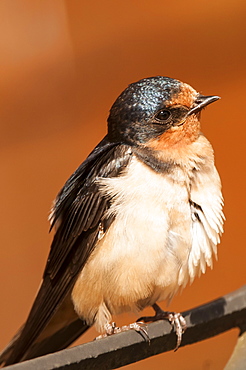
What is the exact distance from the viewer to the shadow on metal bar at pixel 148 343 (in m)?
0.96

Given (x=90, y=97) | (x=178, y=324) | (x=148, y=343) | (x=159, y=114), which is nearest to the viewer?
(x=148, y=343)

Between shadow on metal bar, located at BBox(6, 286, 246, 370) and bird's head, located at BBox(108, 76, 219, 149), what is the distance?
13.3 inches

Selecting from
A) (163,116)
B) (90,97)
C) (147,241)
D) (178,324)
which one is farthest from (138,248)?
(90,97)

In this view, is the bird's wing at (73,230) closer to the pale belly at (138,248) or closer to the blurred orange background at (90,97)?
the pale belly at (138,248)

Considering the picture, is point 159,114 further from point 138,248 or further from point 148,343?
point 148,343

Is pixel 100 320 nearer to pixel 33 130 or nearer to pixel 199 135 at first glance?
pixel 199 135

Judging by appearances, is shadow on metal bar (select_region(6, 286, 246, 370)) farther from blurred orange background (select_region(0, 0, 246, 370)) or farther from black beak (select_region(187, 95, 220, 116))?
blurred orange background (select_region(0, 0, 246, 370))

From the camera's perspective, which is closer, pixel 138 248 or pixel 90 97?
pixel 138 248

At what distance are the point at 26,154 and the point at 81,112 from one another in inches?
11.6

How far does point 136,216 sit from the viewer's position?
1.30m

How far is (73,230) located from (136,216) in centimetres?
17

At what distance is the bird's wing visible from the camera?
1.38 metres

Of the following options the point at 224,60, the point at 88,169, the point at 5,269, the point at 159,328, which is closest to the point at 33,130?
the point at 5,269

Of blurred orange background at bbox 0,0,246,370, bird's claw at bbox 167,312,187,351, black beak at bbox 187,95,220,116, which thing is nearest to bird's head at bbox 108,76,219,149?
black beak at bbox 187,95,220,116
